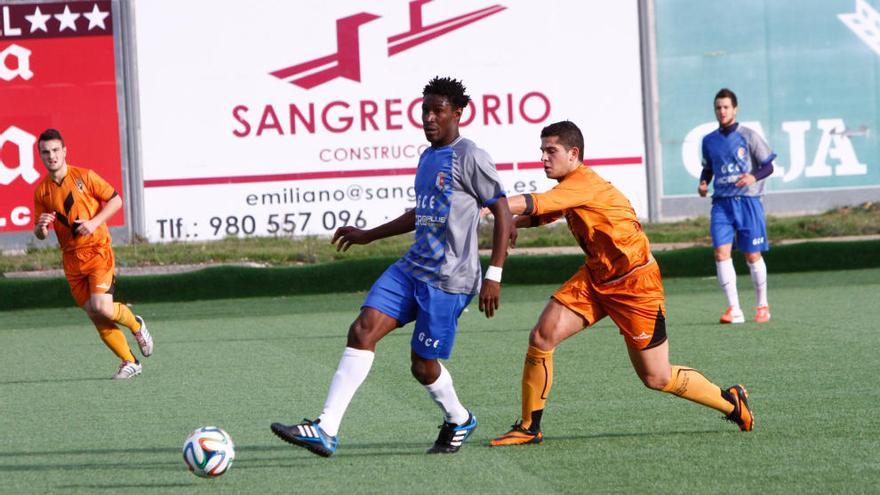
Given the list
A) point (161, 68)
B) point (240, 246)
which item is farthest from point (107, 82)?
point (240, 246)

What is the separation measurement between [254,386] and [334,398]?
299 centimetres

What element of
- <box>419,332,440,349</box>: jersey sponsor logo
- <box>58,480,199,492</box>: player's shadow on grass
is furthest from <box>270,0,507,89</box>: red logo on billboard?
<box>58,480,199,492</box>: player's shadow on grass

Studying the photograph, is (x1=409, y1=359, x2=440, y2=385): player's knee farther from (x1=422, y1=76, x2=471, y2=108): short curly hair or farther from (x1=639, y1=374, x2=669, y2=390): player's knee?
(x1=422, y1=76, x2=471, y2=108): short curly hair

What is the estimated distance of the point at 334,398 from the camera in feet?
20.1

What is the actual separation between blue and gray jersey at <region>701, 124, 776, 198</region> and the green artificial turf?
129 centimetres

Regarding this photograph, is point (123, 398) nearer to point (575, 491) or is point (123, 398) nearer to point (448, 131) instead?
point (448, 131)

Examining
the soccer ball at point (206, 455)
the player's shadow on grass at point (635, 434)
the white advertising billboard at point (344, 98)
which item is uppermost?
the white advertising billboard at point (344, 98)

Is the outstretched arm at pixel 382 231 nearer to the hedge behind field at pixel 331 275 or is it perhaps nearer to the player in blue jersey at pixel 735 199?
the player in blue jersey at pixel 735 199

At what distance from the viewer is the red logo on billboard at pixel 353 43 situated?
1942 cm

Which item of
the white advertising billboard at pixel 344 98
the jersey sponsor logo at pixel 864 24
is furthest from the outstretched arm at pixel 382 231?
the jersey sponsor logo at pixel 864 24

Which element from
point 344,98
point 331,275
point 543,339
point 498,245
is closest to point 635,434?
point 543,339

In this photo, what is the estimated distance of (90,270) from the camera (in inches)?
392

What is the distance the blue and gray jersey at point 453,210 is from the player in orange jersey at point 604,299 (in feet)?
1.02

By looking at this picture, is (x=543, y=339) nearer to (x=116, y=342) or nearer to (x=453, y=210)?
(x=453, y=210)
